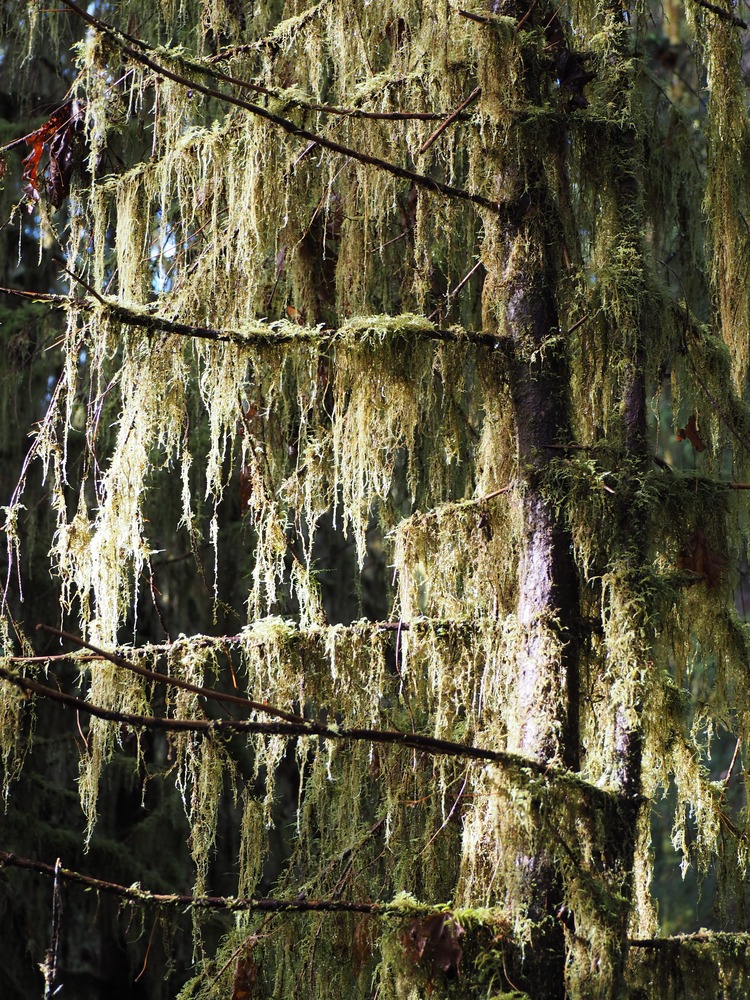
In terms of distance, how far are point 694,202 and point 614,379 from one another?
915 mm

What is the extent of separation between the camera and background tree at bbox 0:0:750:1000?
2020mm

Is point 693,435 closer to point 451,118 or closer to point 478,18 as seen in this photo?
point 451,118

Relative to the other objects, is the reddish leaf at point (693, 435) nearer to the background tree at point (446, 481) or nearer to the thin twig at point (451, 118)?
the background tree at point (446, 481)

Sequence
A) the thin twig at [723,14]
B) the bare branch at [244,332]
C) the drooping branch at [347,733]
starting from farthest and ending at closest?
the thin twig at [723,14], the bare branch at [244,332], the drooping branch at [347,733]

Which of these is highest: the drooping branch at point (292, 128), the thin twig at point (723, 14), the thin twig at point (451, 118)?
the thin twig at point (723, 14)

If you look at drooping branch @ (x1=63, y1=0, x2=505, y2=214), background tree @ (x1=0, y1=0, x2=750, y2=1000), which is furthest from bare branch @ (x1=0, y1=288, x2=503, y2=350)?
drooping branch @ (x1=63, y1=0, x2=505, y2=214)

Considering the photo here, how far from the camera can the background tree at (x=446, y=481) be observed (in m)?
2.02

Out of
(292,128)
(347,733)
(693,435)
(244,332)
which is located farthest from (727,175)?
(347,733)

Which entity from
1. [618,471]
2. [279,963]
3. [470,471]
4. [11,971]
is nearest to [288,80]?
[470,471]

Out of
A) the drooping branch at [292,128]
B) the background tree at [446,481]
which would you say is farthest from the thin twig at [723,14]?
the drooping branch at [292,128]

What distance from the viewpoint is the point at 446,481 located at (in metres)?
2.89

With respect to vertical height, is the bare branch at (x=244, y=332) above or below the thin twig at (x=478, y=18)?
below

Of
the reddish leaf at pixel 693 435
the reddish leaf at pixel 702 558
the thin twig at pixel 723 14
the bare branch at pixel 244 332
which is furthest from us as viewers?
the reddish leaf at pixel 693 435

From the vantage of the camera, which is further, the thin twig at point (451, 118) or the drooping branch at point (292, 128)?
the thin twig at point (451, 118)
